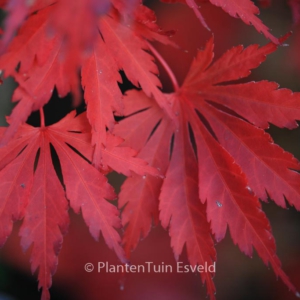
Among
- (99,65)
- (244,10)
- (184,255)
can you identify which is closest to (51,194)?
(99,65)

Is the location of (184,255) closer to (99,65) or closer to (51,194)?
(51,194)

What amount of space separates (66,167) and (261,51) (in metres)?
0.38

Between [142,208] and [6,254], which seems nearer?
[142,208]

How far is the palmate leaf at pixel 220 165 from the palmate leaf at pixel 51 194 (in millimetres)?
88

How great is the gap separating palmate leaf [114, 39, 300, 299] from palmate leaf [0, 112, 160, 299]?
88 millimetres

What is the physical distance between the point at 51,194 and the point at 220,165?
0.98 feet

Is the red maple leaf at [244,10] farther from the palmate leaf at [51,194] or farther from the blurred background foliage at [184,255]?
the blurred background foliage at [184,255]

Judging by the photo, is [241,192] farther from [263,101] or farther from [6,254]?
[6,254]

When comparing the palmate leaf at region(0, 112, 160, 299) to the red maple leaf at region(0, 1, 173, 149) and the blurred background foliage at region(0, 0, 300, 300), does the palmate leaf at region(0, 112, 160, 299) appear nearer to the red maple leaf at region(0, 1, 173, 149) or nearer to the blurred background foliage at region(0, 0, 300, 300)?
the red maple leaf at region(0, 1, 173, 149)

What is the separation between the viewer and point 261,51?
1.83ft

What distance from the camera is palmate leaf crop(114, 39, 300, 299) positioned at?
57 centimetres

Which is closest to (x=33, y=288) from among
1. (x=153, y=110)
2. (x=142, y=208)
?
(x=142, y=208)

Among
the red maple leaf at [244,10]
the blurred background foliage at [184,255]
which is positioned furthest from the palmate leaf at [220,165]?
the blurred background foliage at [184,255]

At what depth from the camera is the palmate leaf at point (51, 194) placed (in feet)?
1.79
